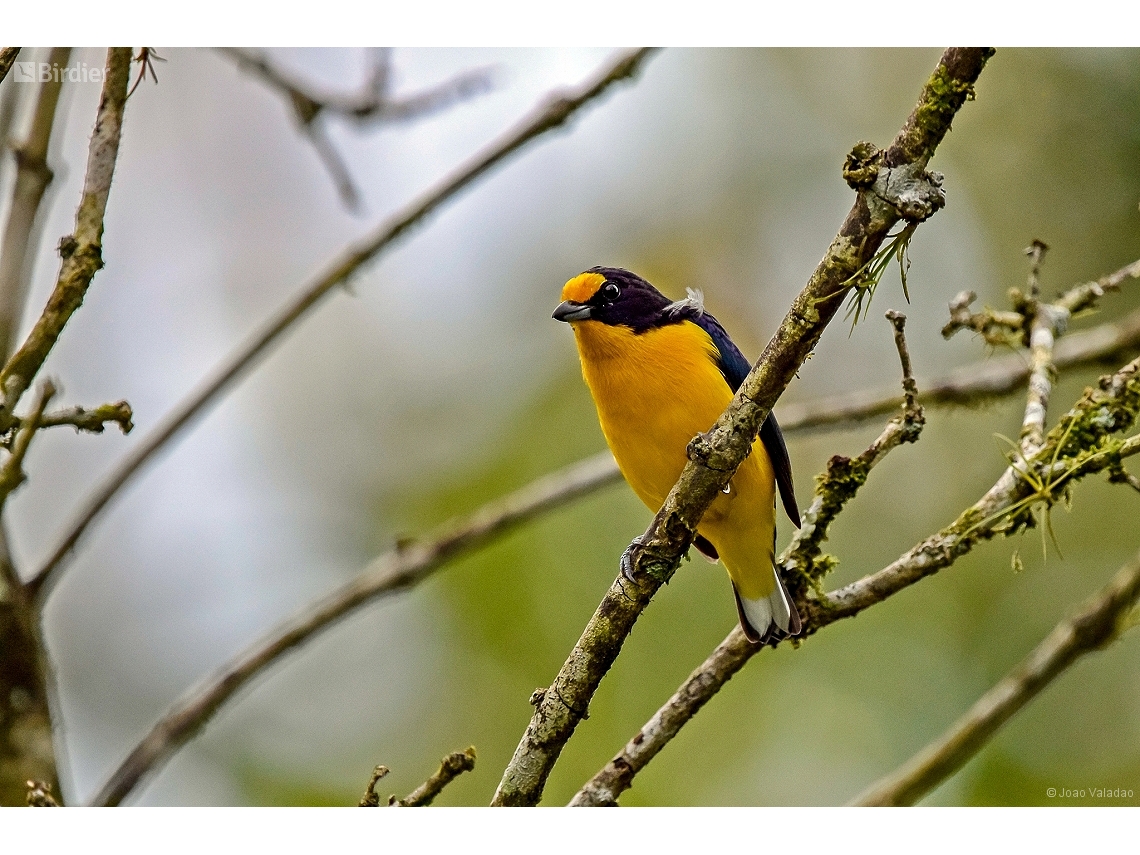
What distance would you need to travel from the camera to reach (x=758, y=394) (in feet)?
7.11

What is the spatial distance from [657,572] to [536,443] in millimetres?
2293

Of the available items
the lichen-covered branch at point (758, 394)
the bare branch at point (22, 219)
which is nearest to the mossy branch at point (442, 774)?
the lichen-covered branch at point (758, 394)

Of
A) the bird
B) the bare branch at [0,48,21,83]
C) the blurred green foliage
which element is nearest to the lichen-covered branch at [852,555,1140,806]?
the blurred green foliage

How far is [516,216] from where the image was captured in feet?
12.4

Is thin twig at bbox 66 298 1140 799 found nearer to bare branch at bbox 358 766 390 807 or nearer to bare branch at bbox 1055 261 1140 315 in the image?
bare branch at bbox 1055 261 1140 315

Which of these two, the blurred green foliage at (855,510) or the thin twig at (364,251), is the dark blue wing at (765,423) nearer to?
the blurred green foliage at (855,510)

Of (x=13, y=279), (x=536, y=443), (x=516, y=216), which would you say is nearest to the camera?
(x=13, y=279)

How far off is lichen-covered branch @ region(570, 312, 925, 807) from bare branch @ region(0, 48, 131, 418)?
1.66m

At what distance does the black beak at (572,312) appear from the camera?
3291 mm

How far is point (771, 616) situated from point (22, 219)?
2217mm

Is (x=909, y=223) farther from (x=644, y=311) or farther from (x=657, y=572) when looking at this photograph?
(x=644, y=311)

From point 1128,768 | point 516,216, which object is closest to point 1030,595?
point 1128,768

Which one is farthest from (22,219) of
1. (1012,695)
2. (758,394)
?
(1012,695)

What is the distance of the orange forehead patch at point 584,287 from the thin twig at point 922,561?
120 cm
